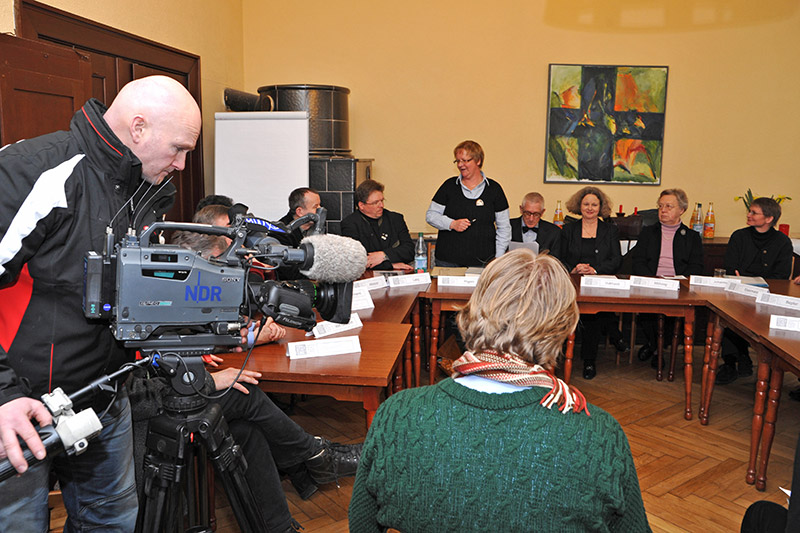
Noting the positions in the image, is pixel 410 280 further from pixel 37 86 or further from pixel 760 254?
pixel 760 254

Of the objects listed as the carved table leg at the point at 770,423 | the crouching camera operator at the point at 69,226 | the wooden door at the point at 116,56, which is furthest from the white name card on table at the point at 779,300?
the wooden door at the point at 116,56

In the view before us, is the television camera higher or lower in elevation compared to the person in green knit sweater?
higher

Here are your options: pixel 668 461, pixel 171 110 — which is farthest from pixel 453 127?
pixel 171 110

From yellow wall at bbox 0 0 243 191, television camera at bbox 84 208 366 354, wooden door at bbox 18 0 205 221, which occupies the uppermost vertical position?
yellow wall at bbox 0 0 243 191

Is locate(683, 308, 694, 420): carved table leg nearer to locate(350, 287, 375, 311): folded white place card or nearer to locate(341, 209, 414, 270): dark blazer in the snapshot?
locate(350, 287, 375, 311): folded white place card

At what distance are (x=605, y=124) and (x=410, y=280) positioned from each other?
3103mm

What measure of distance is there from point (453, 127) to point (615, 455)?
17.6 feet

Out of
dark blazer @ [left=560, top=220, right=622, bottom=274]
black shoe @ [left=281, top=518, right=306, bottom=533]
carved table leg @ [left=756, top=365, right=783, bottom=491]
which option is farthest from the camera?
dark blazer @ [left=560, top=220, right=622, bottom=274]

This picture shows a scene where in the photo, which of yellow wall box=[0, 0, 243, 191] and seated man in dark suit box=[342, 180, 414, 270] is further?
seated man in dark suit box=[342, 180, 414, 270]

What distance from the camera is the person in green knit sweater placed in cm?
110

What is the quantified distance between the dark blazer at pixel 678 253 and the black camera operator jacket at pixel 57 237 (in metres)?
4.10

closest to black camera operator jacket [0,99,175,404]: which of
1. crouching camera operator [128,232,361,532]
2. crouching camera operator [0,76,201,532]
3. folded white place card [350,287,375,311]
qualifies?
crouching camera operator [0,76,201,532]

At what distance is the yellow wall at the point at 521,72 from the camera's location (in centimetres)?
602

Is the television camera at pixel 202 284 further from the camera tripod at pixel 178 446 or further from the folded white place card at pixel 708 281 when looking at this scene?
the folded white place card at pixel 708 281
